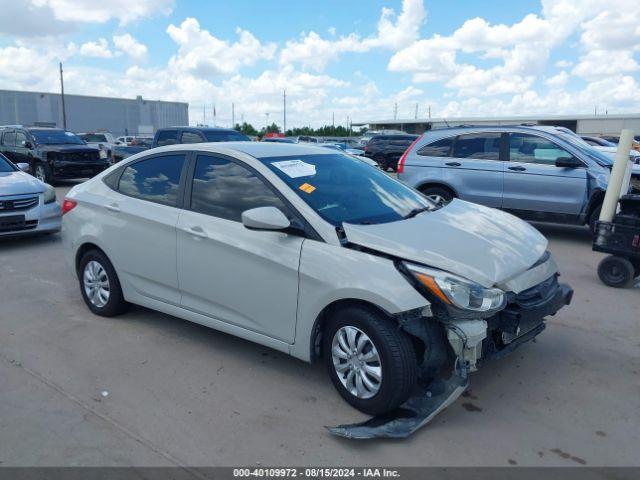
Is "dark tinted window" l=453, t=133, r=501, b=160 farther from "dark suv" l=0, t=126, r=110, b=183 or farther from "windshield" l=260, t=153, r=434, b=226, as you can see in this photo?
"dark suv" l=0, t=126, r=110, b=183

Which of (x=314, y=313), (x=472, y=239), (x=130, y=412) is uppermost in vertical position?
(x=472, y=239)

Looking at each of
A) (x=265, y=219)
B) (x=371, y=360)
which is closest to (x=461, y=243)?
(x=371, y=360)

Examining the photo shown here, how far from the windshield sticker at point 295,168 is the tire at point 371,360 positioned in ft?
3.82

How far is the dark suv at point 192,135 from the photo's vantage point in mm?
12938

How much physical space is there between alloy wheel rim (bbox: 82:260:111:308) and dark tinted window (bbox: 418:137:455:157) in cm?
617

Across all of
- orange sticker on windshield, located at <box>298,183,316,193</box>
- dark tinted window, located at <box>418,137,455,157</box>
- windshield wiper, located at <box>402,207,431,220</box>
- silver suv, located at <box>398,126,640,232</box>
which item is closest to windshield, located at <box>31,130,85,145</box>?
silver suv, located at <box>398,126,640,232</box>

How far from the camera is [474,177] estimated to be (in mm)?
8977

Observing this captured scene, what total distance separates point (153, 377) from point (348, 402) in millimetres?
1481

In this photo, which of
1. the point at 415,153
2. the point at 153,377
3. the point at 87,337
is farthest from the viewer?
the point at 415,153

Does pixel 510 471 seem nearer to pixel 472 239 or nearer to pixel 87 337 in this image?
pixel 472 239

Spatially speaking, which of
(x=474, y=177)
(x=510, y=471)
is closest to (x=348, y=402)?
(x=510, y=471)

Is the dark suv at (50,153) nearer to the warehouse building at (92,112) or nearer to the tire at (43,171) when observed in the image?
the tire at (43,171)

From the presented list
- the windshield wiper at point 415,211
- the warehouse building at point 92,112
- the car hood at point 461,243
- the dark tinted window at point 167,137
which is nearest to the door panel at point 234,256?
the car hood at point 461,243

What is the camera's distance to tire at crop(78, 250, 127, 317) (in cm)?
494
